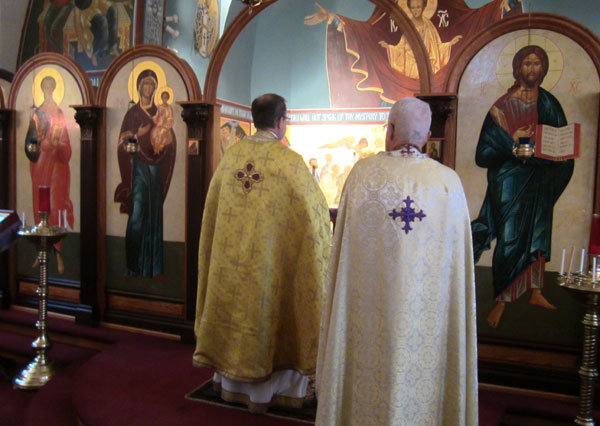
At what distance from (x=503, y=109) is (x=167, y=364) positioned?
375 cm

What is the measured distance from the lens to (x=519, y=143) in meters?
4.35

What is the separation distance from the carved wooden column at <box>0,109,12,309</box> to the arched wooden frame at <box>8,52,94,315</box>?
43 mm

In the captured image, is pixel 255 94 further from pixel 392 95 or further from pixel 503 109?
pixel 503 109

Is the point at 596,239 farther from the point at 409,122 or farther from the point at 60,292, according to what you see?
the point at 60,292

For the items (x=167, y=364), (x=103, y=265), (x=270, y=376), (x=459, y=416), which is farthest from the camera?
(x=103, y=265)

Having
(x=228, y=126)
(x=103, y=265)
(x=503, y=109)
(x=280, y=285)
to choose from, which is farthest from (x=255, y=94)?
(x=280, y=285)

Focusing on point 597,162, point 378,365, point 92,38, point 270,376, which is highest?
point 92,38

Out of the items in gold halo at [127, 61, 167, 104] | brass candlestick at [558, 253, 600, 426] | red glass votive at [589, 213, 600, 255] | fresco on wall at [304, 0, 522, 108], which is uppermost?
fresco on wall at [304, 0, 522, 108]

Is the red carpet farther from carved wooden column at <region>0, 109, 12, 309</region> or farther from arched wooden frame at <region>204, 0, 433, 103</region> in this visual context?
arched wooden frame at <region>204, 0, 433, 103</region>

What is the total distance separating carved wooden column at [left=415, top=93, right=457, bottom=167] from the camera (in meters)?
4.59

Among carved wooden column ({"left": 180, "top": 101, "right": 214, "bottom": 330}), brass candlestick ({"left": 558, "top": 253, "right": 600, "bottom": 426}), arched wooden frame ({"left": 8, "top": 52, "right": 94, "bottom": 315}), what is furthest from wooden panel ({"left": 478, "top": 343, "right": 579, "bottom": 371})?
arched wooden frame ({"left": 8, "top": 52, "right": 94, "bottom": 315})

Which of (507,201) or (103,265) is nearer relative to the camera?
(507,201)

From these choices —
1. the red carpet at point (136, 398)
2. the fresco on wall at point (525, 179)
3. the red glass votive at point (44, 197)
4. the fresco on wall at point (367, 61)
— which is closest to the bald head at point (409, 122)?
the red carpet at point (136, 398)

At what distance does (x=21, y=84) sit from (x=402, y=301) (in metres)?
6.14
